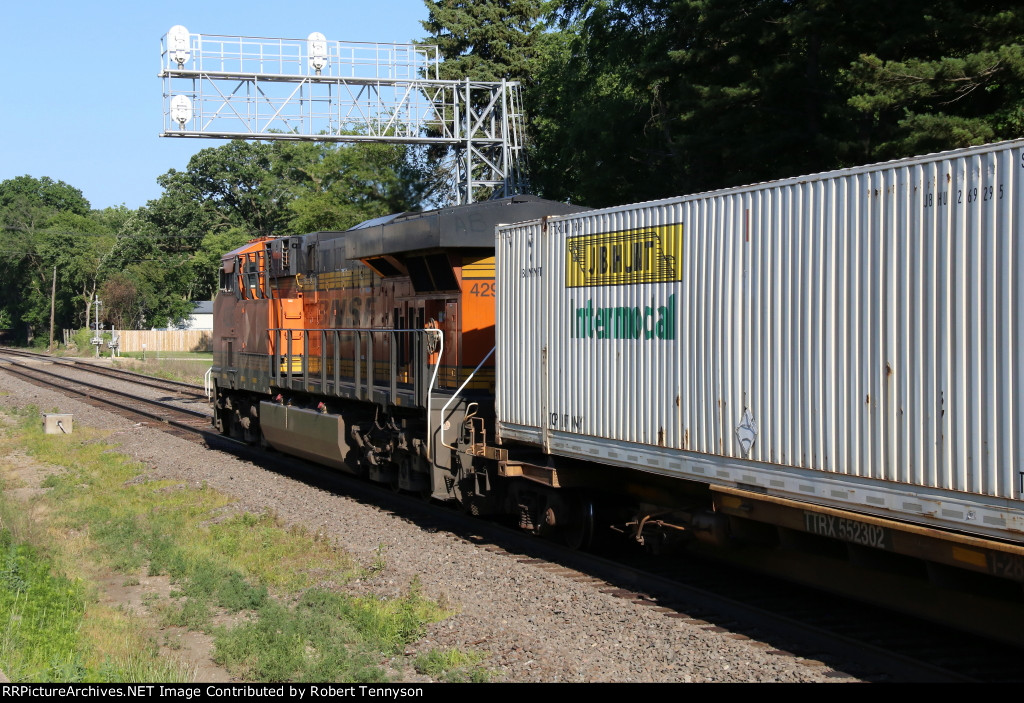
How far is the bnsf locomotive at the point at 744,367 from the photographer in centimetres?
559

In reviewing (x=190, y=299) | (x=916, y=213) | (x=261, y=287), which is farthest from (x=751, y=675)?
(x=190, y=299)

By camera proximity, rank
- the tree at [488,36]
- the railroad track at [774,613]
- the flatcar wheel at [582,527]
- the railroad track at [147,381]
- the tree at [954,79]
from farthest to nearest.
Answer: the tree at [488,36] < the railroad track at [147,381] < the tree at [954,79] < the flatcar wheel at [582,527] < the railroad track at [774,613]

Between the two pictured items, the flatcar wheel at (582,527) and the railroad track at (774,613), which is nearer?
the railroad track at (774,613)

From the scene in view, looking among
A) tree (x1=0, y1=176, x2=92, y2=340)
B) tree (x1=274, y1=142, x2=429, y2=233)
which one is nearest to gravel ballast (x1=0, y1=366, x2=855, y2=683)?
tree (x1=274, y1=142, x2=429, y2=233)

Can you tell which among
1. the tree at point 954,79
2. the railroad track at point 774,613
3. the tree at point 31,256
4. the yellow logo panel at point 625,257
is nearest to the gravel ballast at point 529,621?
the railroad track at point 774,613

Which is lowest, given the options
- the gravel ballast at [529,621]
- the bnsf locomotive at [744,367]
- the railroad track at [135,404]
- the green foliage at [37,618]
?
the gravel ballast at [529,621]

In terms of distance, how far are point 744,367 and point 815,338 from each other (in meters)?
0.73

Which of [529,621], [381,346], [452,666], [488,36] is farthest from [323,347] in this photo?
[488,36]

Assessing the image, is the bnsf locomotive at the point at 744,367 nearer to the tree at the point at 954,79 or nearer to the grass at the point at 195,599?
the grass at the point at 195,599

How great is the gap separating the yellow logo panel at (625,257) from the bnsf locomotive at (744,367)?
2 centimetres

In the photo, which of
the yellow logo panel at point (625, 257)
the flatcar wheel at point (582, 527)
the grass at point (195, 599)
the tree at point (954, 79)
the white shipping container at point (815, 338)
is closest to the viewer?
the white shipping container at point (815, 338)

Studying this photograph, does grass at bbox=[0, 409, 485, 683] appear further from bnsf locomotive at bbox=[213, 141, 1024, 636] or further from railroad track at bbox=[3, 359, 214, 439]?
railroad track at bbox=[3, 359, 214, 439]

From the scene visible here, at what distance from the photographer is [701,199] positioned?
767 cm

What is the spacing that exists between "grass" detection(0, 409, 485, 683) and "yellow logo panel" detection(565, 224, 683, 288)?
11.2 feet
